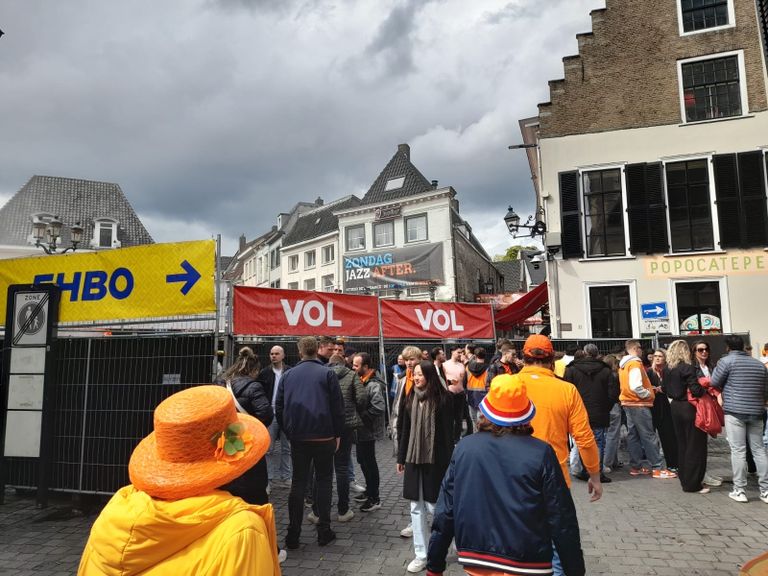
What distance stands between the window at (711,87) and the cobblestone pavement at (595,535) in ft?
42.5

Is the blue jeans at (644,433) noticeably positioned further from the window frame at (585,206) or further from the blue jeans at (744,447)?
the window frame at (585,206)

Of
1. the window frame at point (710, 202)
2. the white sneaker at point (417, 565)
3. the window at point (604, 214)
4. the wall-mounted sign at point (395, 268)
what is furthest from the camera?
the wall-mounted sign at point (395, 268)

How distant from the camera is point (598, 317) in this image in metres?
15.5

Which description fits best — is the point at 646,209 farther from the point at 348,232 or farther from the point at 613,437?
the point at 348,232

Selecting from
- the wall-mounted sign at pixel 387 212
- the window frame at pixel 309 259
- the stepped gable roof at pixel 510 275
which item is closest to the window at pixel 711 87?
the wall-mounted sign at pixel 387 212

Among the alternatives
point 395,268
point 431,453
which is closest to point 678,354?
point 431,453

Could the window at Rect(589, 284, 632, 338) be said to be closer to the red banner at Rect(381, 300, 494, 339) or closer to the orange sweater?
the red banner at Rect(381, 300, 494, 339)

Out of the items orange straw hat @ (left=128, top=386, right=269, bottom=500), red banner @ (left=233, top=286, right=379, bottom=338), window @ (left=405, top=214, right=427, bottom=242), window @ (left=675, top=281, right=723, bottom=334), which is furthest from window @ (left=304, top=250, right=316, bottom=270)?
orange straw hat @ (left=128, top=386, right=269, bottom=500)

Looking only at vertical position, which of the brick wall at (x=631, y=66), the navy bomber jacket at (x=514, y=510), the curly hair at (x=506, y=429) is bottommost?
the navy bomber jacket at (x=514, y=510)

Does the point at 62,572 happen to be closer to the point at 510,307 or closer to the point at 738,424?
the point at 738,424

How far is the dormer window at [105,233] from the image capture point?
37906 mm

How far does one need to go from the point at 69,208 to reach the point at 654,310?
1603 inches

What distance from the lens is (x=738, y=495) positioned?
19.3ft

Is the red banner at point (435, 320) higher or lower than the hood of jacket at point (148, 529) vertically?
higher
